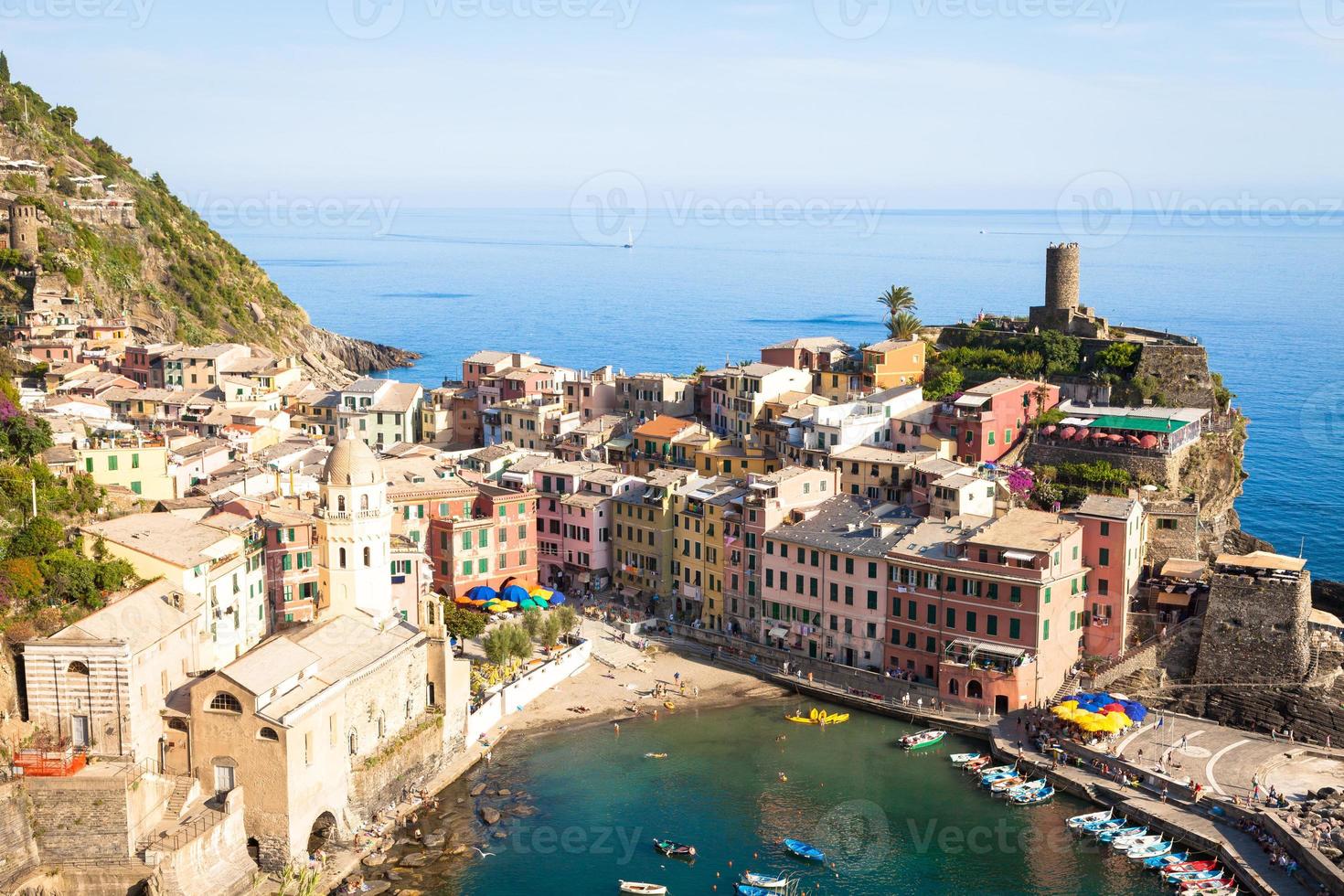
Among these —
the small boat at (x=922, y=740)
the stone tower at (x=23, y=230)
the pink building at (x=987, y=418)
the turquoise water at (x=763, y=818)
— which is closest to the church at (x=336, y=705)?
the turquoise water at (x=763, y=818)

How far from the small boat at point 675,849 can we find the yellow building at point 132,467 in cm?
2658

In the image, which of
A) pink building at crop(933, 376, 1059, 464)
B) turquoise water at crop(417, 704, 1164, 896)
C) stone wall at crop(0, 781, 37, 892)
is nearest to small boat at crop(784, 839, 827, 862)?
turquoise water at crop(417, 704, 1164, 896)

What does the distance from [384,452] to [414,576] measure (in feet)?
66.2

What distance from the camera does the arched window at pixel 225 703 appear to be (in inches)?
1676

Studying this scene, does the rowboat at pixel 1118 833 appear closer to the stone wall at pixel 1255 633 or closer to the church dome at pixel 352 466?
the stone wall at pixel 1255 633

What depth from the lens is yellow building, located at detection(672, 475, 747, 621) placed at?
66.0m

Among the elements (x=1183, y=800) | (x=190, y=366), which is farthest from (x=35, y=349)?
(x=1183, y=800)

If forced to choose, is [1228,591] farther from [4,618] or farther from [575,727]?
[4,618]

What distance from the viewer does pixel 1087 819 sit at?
4866cm

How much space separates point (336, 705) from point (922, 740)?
72.8 feet

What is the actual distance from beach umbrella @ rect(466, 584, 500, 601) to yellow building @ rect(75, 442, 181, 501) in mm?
13209

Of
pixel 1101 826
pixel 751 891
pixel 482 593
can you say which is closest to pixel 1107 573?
pixel 1101 826

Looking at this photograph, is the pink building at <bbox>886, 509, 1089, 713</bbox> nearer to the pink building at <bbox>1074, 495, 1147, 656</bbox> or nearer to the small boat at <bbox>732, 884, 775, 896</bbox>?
the pink building at <bbox>1074, 495, 1147, 656</bbox>

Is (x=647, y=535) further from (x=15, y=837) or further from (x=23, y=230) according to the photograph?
(x=23, y=230)
